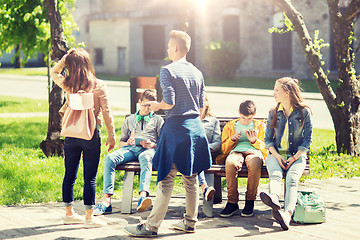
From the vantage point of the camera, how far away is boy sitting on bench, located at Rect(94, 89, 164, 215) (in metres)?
6.30

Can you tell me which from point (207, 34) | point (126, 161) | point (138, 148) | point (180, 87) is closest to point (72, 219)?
point (126, 161)

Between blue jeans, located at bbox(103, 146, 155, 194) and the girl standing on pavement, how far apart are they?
0.55 m

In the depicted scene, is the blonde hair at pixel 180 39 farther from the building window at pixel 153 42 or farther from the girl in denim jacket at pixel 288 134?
the building window at pixel 153 42

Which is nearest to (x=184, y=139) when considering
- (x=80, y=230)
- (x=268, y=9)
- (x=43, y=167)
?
(x=80, y=230)

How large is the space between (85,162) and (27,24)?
410 inches

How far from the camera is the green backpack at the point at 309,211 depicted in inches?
232

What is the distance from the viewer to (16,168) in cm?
820

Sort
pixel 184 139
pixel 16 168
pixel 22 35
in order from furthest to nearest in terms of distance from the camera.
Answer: pixel 22 35, pixel 16 168, pixel 184 139

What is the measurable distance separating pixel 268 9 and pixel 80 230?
90.3 feet

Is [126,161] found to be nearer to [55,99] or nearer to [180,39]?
[180,39]

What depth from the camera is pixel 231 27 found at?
34.1 metres

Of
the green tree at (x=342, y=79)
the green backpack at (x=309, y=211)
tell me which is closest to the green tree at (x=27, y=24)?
the green tree at (x=342, y=79)

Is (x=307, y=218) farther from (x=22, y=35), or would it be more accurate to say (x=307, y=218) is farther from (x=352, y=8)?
(x=22, y=35)

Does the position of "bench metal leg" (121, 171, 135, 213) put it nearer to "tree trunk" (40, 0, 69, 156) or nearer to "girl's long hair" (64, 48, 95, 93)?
"girl's long hair" (64, 48, 95, 93)
